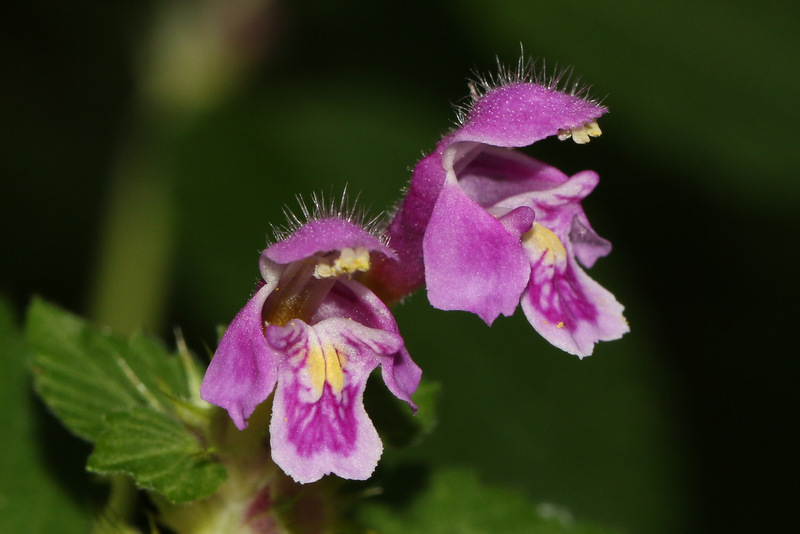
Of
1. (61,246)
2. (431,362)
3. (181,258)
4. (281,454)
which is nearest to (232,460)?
(281,454)

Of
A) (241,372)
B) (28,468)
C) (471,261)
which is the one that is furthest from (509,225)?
(28,468)

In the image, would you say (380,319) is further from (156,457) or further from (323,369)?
(156,457)

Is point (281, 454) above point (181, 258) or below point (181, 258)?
above

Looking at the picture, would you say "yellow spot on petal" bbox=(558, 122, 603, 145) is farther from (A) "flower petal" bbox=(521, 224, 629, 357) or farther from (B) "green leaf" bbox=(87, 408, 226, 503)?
A: (B) "green leaf" bbox=(87, 408, 226, 503)

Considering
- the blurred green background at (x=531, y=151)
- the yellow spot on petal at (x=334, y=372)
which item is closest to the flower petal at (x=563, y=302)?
the yellow spot on petal at (x=334, y=372)

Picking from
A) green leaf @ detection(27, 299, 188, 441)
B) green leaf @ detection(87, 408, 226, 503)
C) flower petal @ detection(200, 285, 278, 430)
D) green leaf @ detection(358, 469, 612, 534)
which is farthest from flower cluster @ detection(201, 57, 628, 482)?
green leaf @ detection(358, 469, 612, 534)

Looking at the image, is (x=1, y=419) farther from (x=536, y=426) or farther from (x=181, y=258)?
(x=536, y=426)
